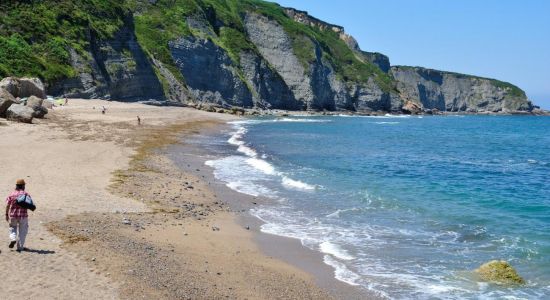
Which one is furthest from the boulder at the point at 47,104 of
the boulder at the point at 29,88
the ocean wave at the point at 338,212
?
the ocean wave at the point at 338,212

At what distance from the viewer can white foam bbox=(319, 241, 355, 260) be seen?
1355 cm

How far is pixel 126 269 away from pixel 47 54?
5790cm

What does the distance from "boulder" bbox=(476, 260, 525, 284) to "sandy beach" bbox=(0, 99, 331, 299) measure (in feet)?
13.6

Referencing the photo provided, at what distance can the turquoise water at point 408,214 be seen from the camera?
12.2m

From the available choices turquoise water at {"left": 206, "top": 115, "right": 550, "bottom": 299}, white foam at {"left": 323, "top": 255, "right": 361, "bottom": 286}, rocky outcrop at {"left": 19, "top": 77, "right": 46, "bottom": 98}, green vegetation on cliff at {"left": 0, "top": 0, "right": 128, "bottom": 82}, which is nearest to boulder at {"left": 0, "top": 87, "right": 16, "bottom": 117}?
rocky outcrop at {"left": 19, "top": 77, "right": 46, "bottom": 98}

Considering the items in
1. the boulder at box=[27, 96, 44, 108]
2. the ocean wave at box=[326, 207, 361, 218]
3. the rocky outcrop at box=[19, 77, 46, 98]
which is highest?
the rocky outcrop at box=[19, 77, 46, 98]

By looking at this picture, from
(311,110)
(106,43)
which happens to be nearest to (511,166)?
(106,43)

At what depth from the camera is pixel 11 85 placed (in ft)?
138

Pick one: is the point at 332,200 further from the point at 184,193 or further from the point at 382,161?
the point at 382,161

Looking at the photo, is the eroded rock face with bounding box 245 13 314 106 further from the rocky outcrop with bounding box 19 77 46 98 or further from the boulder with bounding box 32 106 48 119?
the boulder with bounding box 32 106 48 119

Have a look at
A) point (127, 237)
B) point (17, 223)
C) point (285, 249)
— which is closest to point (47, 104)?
point (127, 237)

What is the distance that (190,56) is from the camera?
10156 cm

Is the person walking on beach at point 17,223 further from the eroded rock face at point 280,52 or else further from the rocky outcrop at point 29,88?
the eroded rock face at point 280,52

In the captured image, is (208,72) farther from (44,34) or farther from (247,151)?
(247,151)
